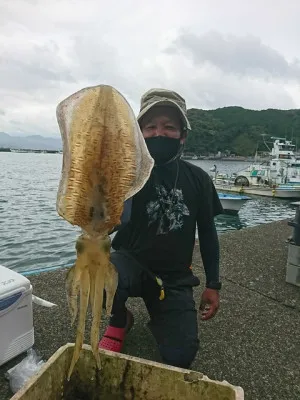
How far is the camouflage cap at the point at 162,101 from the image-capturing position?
312 centimetres

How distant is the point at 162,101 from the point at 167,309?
1.79 m

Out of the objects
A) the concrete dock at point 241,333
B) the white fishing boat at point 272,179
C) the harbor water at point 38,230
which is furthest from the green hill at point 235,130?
the concrete dock at point 241,333

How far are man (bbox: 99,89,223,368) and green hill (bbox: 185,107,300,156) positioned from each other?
118855 millimetres

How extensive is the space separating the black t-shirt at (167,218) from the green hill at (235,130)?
11884 centimetres

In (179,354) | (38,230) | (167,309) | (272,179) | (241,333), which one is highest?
(167,309)

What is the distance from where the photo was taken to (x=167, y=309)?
10.7 feet

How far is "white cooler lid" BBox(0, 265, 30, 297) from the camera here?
2981 mm

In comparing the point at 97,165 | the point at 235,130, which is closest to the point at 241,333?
the point at 97,165

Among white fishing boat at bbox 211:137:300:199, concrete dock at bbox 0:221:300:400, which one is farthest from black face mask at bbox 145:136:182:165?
white fishing boat at bbox 211:137:300:199

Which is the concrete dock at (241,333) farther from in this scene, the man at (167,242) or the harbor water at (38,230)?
the harbor water at (38,230)

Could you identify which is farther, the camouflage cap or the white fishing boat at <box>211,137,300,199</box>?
the white fishing boat at <box>211,137,300,199</box>

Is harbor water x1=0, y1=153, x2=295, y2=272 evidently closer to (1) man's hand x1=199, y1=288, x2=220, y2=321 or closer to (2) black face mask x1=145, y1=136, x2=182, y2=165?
(1) man's hand x1=199, y1=288, x2=220, y2=321

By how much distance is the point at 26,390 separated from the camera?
2.10 metres

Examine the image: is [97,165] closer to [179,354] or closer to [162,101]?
[162,101]
